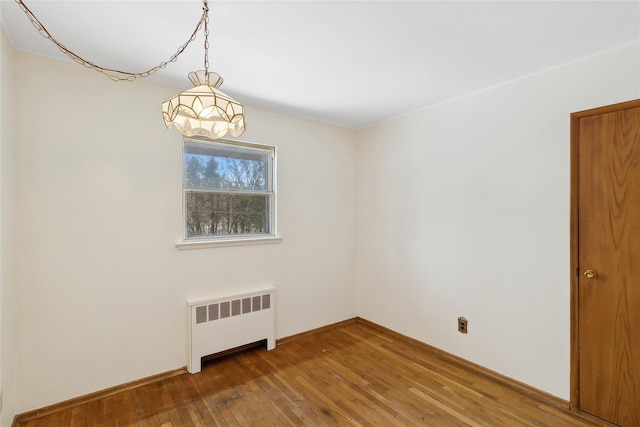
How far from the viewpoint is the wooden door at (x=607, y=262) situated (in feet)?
6.14

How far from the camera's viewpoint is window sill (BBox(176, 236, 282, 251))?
2.57 meters

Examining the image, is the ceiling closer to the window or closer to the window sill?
the window

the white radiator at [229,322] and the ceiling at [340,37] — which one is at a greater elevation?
the ceiling at [340,37]

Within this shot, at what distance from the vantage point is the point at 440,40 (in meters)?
1.84

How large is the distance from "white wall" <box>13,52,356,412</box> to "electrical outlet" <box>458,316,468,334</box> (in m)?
1.96

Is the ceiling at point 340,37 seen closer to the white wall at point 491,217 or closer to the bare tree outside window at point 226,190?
the white wall at point 491,217

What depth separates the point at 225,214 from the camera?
2.90 metres

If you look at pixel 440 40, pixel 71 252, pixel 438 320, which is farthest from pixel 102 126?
pixel 438 320

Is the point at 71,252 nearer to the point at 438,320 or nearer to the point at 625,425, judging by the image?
the point at 438,320

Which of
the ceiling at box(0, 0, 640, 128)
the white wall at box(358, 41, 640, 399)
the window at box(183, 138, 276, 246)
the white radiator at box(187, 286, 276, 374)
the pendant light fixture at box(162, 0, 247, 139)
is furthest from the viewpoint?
the window at box(183, 138, 276, 246)

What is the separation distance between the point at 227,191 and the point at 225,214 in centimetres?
22

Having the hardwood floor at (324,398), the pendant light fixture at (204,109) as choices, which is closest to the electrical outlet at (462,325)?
the hardwood floor at (324,398)

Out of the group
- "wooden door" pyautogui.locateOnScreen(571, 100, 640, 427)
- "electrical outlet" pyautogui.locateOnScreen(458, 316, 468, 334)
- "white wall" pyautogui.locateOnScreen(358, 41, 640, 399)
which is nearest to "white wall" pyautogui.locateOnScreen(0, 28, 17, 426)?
"white wall" pyautogui.locateOnScreen(358, 41, 640, 399)

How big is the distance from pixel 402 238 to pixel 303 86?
72.0 inches
